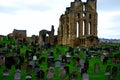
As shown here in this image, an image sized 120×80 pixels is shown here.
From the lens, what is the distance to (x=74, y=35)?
224 feet

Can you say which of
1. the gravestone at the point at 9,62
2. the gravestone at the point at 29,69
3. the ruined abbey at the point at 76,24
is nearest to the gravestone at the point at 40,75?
the gravestone at the point at 29,69

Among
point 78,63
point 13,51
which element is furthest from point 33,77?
point 13,51

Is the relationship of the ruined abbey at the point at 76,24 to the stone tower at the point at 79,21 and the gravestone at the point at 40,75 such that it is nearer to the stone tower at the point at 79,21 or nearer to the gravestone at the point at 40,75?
the stone tower at the point at 79,21

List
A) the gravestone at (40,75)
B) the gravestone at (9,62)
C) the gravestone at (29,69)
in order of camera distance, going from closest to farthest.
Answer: the gravestone at (40,75)
the gravestone at (29,69)
the gravestone at (9,62)

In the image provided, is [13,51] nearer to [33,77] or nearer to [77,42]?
[33,77]

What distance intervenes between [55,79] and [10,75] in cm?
343

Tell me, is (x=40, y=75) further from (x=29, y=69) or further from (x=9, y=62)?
(x=9, y=62)

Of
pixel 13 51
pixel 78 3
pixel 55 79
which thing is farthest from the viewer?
pixel 78 3

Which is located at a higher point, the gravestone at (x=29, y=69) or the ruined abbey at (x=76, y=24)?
the ruined abbey at (x=76, y=24)

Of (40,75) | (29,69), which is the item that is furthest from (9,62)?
(40,75)

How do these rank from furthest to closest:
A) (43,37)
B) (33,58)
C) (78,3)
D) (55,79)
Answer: (78,3) < (43,37) < (33,58) < (55,79)

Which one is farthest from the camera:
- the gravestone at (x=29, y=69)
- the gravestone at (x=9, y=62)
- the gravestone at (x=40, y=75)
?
the gravestone at (x=9, y=62)

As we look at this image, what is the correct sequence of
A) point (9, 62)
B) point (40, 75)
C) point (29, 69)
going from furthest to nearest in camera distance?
point (9, 62) → point (29, 69) → point (40, 75)

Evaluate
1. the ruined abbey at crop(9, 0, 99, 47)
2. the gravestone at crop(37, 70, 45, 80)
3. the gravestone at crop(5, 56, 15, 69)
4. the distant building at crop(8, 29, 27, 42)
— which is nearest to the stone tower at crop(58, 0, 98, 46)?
the ruined abbey at crop(9, 0, 99, 47)
